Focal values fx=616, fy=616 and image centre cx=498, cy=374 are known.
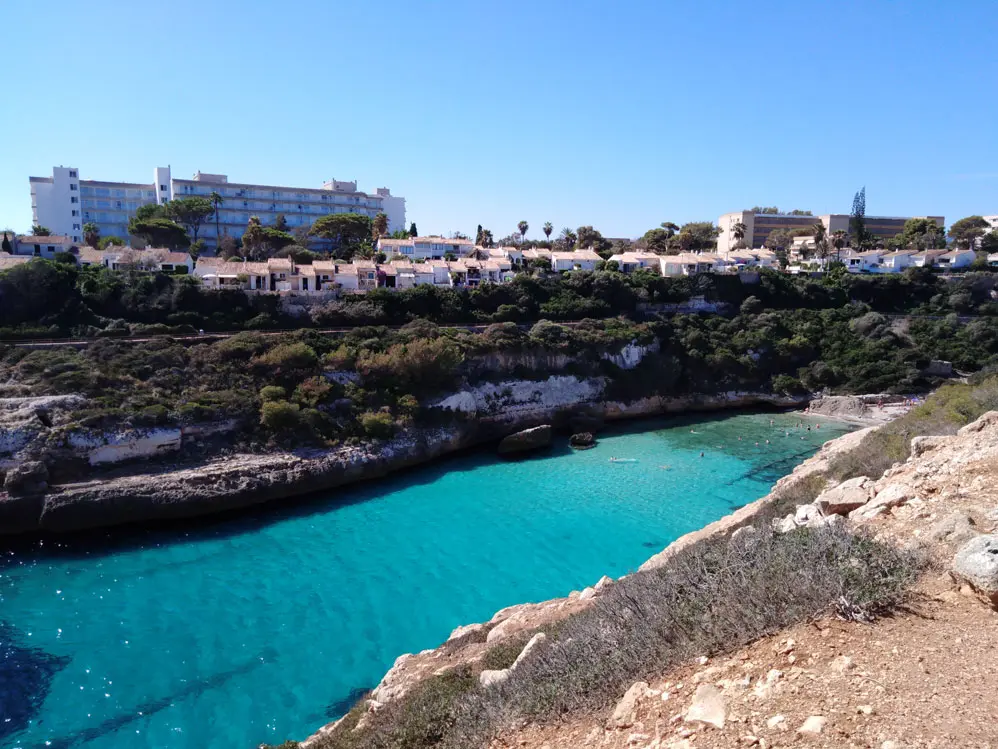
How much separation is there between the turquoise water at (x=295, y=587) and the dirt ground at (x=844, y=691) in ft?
32.5

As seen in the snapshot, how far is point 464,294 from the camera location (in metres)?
46.5

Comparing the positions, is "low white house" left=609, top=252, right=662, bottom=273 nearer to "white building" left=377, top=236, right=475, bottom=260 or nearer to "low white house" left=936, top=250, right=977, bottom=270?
"white building" left=377, top=236, right=475, bottom=260

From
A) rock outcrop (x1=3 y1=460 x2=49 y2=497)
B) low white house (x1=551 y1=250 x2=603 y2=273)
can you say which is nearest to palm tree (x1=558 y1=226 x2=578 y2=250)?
low white house (x1=551 y1=250 x2=603 y2=273)

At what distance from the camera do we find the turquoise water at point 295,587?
1358 cm

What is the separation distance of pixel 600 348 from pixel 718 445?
1075 centimetres

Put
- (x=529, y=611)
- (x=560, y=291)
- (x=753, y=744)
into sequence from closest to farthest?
(x=753, y=744)
(x=529, y=611)
(x=560, y=291)

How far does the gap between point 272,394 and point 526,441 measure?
12.6 metres

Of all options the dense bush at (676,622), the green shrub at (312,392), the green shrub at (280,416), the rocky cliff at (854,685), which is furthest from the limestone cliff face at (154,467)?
the rocky cliff at (854,685)

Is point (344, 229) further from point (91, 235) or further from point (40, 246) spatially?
point (40, 246)

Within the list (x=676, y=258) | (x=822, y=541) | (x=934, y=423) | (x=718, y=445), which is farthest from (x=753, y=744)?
(x=676, y=258)

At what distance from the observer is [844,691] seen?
16.5 feet

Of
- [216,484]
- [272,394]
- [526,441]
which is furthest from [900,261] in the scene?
[216,484]

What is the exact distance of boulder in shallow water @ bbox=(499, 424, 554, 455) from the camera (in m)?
31.5

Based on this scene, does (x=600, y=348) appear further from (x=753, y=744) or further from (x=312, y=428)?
(x=753, y=744)
